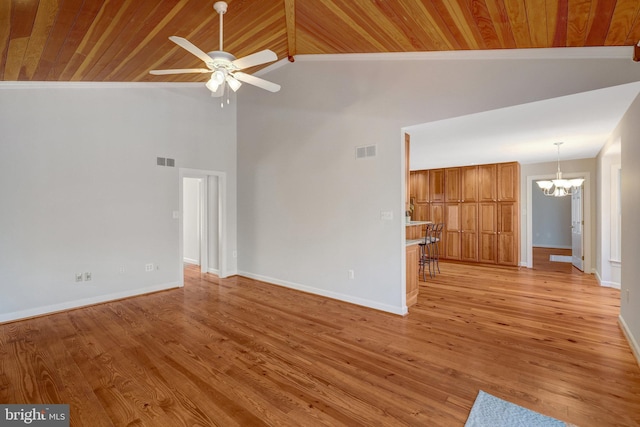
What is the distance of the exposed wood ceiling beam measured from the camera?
3.27 metres

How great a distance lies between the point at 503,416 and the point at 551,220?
34.9ft

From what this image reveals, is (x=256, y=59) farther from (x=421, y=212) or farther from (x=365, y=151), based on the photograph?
(x=421, y=212)

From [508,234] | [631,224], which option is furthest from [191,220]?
[631,224]

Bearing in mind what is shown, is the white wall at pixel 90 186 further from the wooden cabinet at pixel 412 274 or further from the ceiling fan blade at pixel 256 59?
the wooden cabinet at pixel 412 274

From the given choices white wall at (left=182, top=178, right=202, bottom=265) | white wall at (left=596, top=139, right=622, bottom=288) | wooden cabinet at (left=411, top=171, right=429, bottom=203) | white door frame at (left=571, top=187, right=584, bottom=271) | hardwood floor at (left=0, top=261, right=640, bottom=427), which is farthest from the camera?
wooden cabinet at (left=411, top=171, right=429, bottom=203)

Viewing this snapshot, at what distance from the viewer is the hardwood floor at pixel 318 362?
6.57ft

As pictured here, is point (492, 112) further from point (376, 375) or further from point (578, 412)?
point (376, 375)

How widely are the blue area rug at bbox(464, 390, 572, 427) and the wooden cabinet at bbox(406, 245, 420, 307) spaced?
6.39 feet

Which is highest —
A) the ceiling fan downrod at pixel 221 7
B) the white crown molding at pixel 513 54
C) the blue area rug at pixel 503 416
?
the ceiling fan downrod at pixel 221 7

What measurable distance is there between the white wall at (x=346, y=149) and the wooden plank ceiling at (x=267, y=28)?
0.27 metres

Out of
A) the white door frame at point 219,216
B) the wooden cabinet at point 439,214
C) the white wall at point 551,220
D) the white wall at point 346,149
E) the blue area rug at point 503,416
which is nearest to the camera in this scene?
the blue area rug at point 503,416

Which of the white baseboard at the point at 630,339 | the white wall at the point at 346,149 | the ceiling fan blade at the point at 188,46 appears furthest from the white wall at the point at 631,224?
the ceiling fan blade at the point at 188,46

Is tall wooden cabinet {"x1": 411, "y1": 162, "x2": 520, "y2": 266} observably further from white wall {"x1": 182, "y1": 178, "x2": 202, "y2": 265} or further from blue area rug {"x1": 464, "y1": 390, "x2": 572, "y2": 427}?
white wall {"x1": 182, "y1": 178, "x2": 202, "y2": 265}

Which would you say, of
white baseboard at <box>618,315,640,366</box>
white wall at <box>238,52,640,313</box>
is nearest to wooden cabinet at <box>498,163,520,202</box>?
white wall at <box>238,52,640,313</box>
